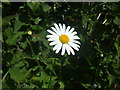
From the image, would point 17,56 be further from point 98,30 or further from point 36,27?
point 98,30

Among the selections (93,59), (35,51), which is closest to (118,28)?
(93,59)

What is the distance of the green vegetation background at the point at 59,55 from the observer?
6.88ft

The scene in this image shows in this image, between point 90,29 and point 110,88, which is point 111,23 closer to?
point 90,29

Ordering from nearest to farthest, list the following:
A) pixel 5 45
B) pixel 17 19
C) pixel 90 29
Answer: pixel 5 45 → pixel 17 19 → pixel 90 29

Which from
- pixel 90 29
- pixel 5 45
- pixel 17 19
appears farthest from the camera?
pixel 90 29

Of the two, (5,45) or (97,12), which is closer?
(5,45)

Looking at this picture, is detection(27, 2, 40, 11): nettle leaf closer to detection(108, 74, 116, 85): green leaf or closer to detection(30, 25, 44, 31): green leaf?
detection(30, 25, 44, 31): green leaf

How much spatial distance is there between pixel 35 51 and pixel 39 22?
0.24 metres

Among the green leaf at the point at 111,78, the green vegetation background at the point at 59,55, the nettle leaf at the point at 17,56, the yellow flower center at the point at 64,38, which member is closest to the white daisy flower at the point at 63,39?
the yellow flower center at the point at 64,38

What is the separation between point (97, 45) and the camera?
7.84ft

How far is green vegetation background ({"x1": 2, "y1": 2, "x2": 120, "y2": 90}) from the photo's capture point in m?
2.10

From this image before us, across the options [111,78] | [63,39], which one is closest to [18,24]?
[63,39]

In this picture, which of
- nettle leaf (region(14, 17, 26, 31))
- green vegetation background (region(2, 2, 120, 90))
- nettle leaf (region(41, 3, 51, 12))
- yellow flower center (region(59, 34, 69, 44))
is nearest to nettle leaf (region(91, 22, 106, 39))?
green vegetation background (region(2, 2, 120, 90))

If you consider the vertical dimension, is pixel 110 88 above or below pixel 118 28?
below
